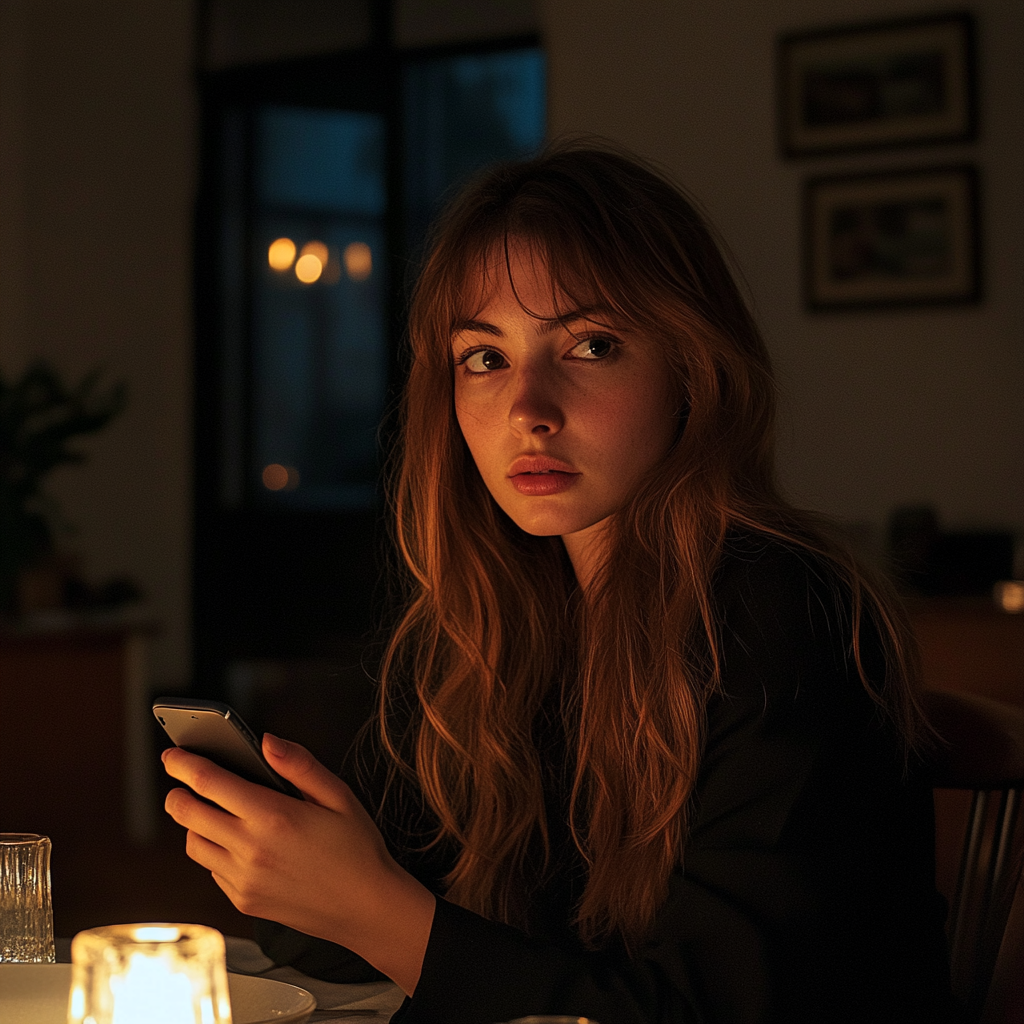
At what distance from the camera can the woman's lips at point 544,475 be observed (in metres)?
1.13

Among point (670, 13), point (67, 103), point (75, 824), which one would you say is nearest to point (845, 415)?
point (670, 13)

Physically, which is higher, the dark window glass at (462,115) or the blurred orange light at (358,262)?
the dark window glass at (462,115)

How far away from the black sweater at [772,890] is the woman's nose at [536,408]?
7.4 inches

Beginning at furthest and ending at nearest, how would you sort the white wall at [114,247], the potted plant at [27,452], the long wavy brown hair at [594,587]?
1. the white wall at [114,247]
2. the potted plant at [27,452]
3. the long wavy brown hair at [594,587]

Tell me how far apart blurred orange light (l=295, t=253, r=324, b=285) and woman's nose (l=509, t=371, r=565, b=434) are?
4450 mm

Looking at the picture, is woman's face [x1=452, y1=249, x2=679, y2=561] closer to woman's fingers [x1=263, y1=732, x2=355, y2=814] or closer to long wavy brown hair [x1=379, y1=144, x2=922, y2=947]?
long wavy brown hair [x1=379, y1=144, x2=922, y2=947]

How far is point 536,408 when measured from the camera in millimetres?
1114

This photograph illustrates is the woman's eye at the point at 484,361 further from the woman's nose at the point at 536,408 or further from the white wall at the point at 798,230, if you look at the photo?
the white wall at the point at 798,230

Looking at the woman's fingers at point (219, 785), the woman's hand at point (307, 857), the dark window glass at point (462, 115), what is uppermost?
the dark window glass at point (462, 115)

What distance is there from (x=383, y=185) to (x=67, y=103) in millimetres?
1310

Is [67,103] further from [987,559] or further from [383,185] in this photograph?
[987,559]

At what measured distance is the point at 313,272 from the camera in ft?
17.8

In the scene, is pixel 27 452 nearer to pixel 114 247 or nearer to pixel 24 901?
pixel 114 247

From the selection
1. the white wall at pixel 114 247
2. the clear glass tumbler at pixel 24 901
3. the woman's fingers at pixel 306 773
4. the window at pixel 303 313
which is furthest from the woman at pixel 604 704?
the white wall at pixel 114 247
